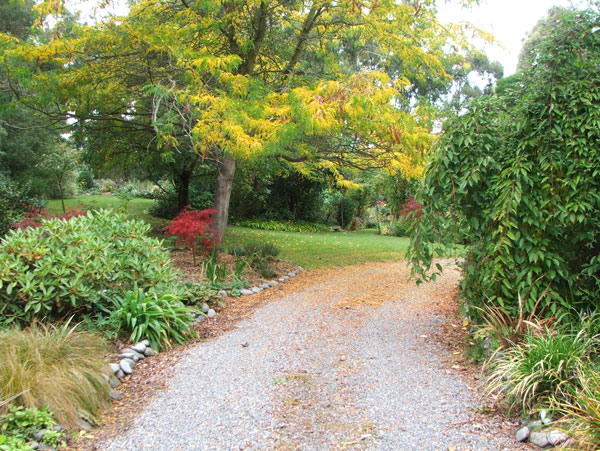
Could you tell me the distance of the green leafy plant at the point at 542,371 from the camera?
2920mm

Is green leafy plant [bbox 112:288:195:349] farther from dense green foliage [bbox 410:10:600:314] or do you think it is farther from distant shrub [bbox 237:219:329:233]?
distant shrub [bbox 237:219:329:233]

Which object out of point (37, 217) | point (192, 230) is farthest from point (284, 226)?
point (37, 217)

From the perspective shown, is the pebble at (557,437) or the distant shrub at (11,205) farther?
the distant shrub at (11,205)

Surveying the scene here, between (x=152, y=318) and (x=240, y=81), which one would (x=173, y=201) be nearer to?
(x=240, y=81)

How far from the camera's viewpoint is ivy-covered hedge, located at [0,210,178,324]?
12.7 feet

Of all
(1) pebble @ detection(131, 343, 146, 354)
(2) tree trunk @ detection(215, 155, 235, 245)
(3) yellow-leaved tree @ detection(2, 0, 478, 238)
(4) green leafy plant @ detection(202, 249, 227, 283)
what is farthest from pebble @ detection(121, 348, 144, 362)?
(2) tree trunk @ detection(215, 155, 235, 245)

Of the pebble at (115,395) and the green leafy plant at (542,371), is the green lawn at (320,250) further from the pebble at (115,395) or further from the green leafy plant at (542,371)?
the green leafy plant at (542,371)

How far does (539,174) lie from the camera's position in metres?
3.70

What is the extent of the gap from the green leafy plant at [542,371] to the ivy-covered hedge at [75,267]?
3595 mm

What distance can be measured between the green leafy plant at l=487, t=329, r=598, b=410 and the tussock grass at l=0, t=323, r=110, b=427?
2913mm

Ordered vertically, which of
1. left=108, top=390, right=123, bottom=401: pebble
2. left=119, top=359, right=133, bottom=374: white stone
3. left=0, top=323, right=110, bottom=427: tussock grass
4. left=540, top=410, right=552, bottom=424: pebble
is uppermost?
left=540, top=410, right=552, bottom=424: pebble

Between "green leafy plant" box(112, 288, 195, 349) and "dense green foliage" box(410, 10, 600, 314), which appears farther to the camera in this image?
"green leafy plant" box(112, 288, 195, 349)

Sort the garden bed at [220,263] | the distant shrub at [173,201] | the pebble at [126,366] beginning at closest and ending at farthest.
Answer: the pebble at [126,366] < the garden bed at [220,263] < the distant shrub at [173,201]

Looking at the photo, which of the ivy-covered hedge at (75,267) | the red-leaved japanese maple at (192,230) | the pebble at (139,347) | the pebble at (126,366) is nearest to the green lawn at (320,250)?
the red-leaved japanese maple at (192,230)
